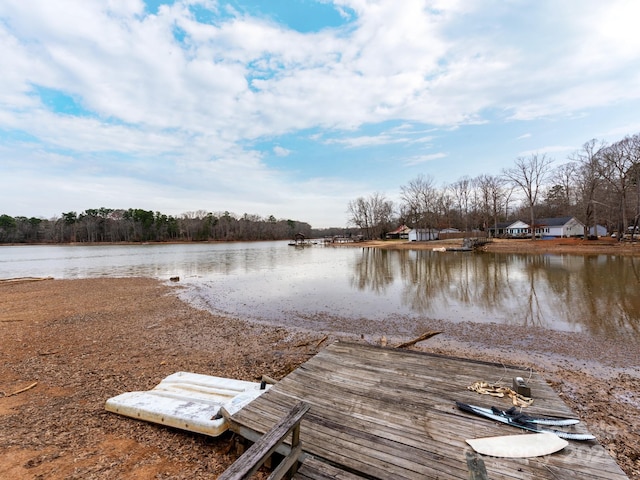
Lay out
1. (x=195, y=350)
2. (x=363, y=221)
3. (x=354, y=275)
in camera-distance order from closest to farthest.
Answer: (x=195, y=350), (x=354, y=275), (x=363, y=221)

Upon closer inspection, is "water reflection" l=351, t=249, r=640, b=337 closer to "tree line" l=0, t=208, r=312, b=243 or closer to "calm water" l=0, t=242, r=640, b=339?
"calm water" l=0, t=242, r=640, b=339

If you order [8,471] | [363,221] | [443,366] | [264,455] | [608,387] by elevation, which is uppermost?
[363,221]

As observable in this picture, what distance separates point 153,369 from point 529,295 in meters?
13.6

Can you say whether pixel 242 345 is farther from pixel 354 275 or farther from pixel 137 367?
pixel 354 275

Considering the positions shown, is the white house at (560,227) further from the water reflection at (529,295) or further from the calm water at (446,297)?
the calm water at (446,297)

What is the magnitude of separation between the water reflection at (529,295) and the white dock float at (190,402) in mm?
7374

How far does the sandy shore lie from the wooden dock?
903mm

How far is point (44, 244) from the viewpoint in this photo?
8381 cm

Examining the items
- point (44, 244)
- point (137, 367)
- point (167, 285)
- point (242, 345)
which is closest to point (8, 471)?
point (137, 367)

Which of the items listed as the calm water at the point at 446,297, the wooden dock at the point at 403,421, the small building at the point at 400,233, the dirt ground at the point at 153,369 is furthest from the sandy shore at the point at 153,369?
the small building at the point at 400,233

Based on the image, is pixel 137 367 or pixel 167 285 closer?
pixel 137 367

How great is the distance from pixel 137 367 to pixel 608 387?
27.4 feet

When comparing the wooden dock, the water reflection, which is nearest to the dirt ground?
the wooden dock

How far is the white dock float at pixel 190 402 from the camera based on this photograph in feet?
11.6
